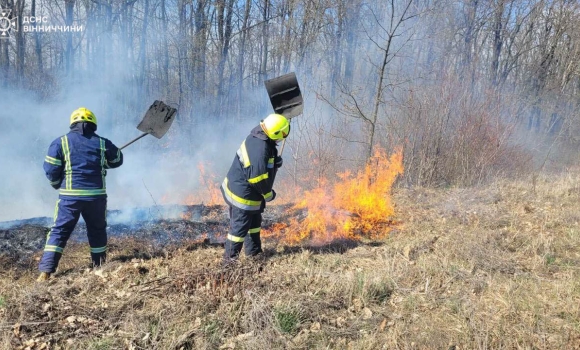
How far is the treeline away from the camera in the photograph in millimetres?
9500

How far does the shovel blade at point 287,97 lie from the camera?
18.7 ft

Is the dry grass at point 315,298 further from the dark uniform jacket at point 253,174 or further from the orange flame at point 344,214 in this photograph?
the dark uniform jacket at point 253,174

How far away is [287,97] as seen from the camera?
5.77 m

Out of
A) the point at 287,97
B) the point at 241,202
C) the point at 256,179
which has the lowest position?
the point at 241,202

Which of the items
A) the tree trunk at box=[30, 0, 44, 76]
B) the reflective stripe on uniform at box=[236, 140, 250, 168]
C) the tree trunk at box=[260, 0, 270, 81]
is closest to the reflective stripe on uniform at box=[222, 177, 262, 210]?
the reflective stripe on uniform at box=[236, 140, 250, 168]

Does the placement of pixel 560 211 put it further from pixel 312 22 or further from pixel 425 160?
pixel 312 22

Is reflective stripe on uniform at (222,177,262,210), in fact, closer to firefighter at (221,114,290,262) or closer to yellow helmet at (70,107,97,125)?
firefighter at (221,114,290,262)

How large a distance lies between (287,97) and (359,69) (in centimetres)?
805

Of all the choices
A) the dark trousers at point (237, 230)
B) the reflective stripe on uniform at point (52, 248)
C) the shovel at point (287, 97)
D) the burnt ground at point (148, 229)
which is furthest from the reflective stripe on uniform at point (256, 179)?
the reflective stripe on uniform at point (52, 248)

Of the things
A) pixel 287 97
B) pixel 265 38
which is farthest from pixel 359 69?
pixel 287 97

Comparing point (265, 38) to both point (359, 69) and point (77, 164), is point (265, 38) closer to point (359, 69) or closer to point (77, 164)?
point (359, 69)

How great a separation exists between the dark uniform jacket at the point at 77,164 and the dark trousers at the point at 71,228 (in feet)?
0.31

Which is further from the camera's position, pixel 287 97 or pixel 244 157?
pixel 287 97

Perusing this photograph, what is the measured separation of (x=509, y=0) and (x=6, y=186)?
20.7m
